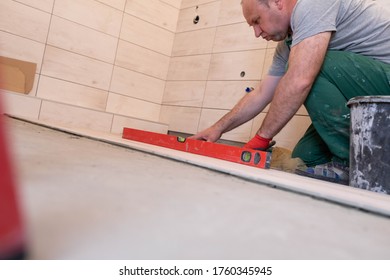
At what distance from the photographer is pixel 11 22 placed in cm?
244

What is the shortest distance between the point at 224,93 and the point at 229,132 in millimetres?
351

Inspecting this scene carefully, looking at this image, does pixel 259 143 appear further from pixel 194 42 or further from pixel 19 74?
pixel 19 74

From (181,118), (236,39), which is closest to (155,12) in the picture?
(236,39)

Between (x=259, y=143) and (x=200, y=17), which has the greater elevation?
(x=200, y=17)

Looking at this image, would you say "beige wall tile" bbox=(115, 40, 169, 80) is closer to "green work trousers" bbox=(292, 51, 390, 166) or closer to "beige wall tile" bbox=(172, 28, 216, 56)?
"beige wall tile" bbox=(172, 28, 216, 56)

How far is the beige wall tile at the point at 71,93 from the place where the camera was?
264 cm

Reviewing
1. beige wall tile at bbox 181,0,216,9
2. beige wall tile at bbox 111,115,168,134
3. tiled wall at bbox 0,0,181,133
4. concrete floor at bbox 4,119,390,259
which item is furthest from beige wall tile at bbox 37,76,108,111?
concrete floor at bbox 4,119,390,259

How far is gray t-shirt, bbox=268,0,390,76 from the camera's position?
1251mm

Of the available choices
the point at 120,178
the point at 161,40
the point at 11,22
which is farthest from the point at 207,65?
the point at 120,178

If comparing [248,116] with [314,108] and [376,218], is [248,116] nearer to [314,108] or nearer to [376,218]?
[314,108]

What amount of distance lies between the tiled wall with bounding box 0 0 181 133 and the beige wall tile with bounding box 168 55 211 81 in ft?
0.37

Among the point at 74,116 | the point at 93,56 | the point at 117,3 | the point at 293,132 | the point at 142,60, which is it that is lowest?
the point at 74,116

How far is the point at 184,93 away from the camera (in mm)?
3014

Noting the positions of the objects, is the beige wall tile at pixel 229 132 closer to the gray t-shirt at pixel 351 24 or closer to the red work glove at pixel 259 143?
the red work glove at pixel 259 143
